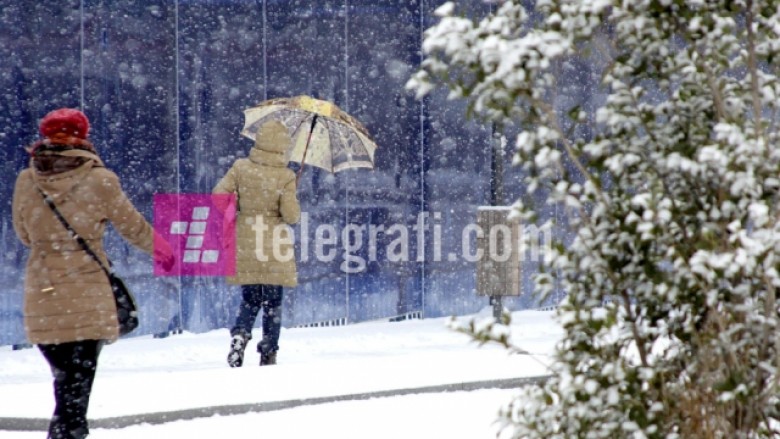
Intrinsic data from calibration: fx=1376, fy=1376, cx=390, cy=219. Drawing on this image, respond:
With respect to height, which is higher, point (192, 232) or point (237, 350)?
point (192, 232)

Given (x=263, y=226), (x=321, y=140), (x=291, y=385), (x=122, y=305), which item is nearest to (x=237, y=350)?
(x=263, y=226)

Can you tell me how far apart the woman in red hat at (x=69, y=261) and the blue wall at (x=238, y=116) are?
18.7 feet

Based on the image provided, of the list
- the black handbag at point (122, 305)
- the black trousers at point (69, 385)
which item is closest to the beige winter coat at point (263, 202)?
the black handbag at point (122, 305)

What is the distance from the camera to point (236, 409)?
859cm

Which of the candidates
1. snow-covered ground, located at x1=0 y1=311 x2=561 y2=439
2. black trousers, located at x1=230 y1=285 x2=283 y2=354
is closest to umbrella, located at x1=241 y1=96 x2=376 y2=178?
black trousers, located at x1=230 y1=285 x2=283 y2=354

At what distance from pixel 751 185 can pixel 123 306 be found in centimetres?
353

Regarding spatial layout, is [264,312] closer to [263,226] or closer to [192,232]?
[263,226]

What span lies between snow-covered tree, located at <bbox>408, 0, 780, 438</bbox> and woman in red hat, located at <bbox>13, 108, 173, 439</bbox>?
2628 millimetres

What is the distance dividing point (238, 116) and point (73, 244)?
7.11m

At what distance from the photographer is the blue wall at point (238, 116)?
12.1 metres

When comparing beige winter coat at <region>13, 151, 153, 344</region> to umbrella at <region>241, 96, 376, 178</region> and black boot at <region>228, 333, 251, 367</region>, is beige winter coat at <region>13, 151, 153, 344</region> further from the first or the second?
umbrella at <region>241, 96, 376, 178</region>

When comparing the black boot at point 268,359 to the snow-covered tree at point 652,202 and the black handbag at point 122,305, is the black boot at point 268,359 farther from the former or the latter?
the snow-covered tree at point 652,202

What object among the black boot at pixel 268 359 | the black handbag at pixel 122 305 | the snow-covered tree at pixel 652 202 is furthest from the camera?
the black boot at pixel 268 359

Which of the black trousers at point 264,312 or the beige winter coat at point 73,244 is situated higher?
the beige winter coat at point 73,244
